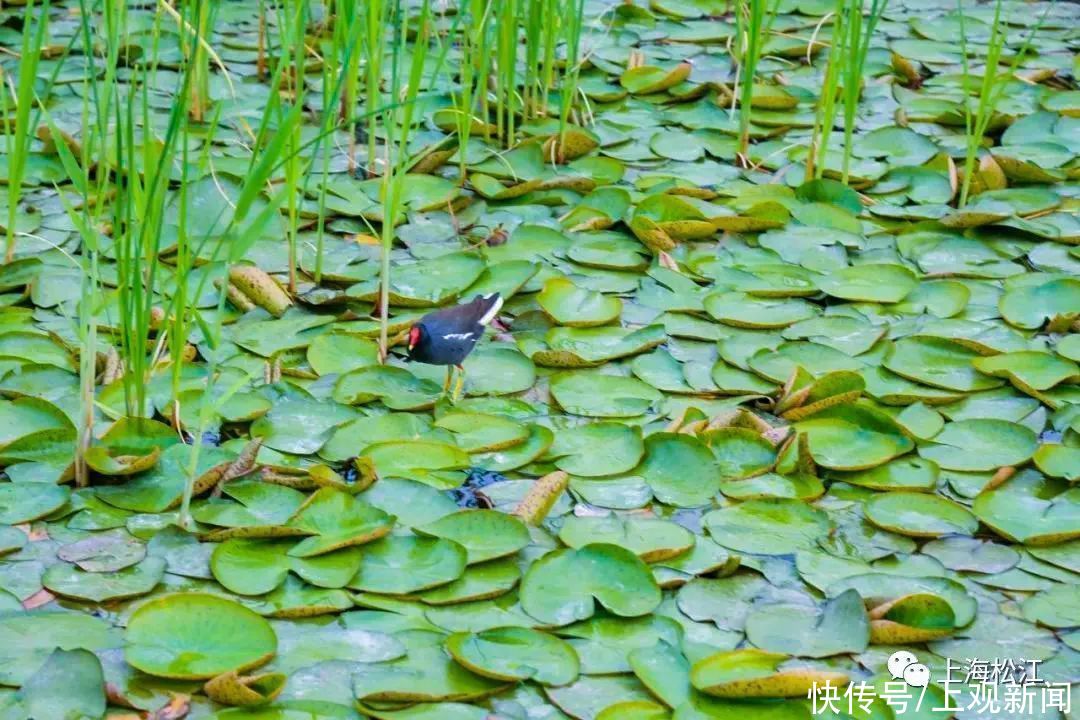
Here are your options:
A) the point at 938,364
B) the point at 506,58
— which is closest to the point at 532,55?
the point at 506,58

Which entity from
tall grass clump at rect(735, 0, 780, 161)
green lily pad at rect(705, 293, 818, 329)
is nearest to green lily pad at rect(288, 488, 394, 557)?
green lily pad at rect(705, 293, 818, 329)

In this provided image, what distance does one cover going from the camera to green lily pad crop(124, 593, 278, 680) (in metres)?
2.38

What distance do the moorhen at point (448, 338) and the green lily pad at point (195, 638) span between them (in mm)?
966

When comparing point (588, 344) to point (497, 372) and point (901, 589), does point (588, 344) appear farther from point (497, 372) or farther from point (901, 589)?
point (901, 589)

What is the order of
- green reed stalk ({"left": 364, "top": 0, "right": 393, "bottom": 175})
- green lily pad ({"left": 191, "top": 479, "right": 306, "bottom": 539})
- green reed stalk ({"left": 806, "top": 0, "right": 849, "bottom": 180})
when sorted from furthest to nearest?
green reed stalk ({"left": 806, "top": 0, "right": 849, "bottom": 180}) < green reed stalk ({"left": 364, "top": 0, "right": 393, "bottom": 175}) < green lily pad ({"left": 191, "top": 479, "right": 306, "bottom": 539})

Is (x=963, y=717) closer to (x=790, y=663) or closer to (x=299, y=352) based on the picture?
(x=790, y=663)

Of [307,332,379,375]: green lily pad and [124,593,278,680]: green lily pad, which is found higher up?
[307,332,379,375]: green lily pad

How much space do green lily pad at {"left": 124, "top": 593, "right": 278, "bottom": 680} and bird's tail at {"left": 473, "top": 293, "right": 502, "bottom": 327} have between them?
1.17 metres

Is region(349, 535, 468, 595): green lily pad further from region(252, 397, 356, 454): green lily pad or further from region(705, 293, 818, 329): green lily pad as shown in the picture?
region(705, 293, 818, 329): green lily pad

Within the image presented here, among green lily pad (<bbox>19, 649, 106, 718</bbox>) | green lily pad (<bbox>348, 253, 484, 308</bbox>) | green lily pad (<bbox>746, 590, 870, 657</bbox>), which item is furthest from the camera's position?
green lily pad (<bbox>348, 253, 484, 308</bbox>)

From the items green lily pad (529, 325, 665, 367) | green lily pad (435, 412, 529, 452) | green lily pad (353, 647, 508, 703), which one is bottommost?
green lily pad (353, 647, 508, 703)

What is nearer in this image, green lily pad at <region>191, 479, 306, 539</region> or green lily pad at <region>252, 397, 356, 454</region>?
green lily pad at <region>191, 479, 306, 539</region>

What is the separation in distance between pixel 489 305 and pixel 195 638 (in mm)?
1321

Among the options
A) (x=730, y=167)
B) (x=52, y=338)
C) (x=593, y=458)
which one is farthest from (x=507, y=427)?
(x=730, y=167)
